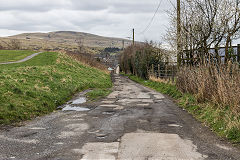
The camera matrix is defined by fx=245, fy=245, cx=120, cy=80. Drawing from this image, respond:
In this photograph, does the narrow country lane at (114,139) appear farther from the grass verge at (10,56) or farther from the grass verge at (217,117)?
the grass verge at (10,56)

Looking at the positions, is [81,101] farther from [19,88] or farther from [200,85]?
[200,85]

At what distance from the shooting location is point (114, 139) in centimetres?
634

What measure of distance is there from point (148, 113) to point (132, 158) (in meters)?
4.93

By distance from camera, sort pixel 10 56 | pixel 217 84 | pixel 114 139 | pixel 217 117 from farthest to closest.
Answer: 1. pixel 10 56
2. pixel 217 84
3. pixel 217 117
4. pixel 114 139

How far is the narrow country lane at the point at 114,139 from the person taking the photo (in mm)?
5262

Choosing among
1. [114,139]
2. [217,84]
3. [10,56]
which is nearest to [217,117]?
[217,84]

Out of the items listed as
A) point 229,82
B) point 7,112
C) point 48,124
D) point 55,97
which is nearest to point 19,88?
point 55,97

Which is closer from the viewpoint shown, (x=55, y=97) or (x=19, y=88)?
(x=19, y=88)

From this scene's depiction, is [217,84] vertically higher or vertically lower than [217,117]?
higher

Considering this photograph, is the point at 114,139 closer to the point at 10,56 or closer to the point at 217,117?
the point at 217,117

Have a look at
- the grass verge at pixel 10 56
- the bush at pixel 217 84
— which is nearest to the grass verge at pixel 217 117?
the bush at pixel 217 84

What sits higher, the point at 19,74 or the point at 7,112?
the point at 19,74

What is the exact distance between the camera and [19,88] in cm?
1143

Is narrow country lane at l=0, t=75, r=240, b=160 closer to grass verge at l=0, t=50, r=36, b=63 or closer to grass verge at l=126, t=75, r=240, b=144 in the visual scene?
grass verge at l=126, t=75, r=240, b=144
